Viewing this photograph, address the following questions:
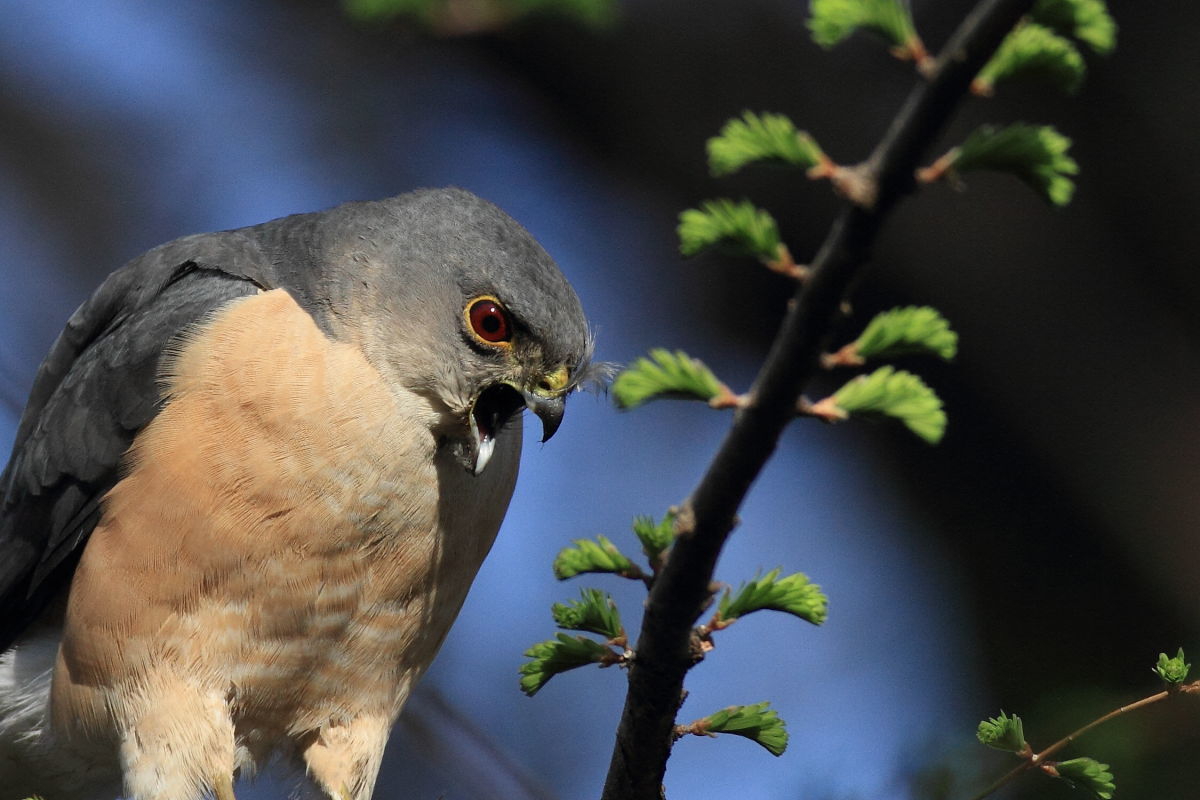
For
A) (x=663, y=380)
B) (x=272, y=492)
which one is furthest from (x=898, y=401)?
(x=272, y=492)

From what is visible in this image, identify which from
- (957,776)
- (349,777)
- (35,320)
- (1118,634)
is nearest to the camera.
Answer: (957,776)

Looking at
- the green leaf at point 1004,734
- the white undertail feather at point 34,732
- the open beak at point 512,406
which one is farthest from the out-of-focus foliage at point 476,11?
the white undertail feather at point 34,732

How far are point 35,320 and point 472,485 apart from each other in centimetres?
478

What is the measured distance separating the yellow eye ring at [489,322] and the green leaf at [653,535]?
70.7 inches

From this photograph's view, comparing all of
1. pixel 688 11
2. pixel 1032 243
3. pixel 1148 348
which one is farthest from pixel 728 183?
pixel 1148 348

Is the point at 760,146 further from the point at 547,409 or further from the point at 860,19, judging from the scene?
the point at 547,409

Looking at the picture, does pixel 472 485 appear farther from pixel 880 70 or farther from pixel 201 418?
pixel 880 70

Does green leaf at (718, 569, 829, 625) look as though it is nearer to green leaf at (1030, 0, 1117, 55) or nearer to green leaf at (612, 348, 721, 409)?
green leaf at (612, 348, 721, 409)

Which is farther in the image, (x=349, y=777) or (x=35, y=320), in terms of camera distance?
(x=35, y=320)

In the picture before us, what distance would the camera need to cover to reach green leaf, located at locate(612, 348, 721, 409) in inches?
70.4

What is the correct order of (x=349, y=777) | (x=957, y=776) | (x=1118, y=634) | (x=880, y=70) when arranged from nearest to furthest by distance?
(x=957, y=776) → (x=349, y=777) → (x=1118, y=634) → (x=880, y=70)

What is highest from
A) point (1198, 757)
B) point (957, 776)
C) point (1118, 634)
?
point (1118, 634)

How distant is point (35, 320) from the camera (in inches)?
295

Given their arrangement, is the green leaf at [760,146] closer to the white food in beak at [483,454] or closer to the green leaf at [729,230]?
the green leaf at [729,230]
